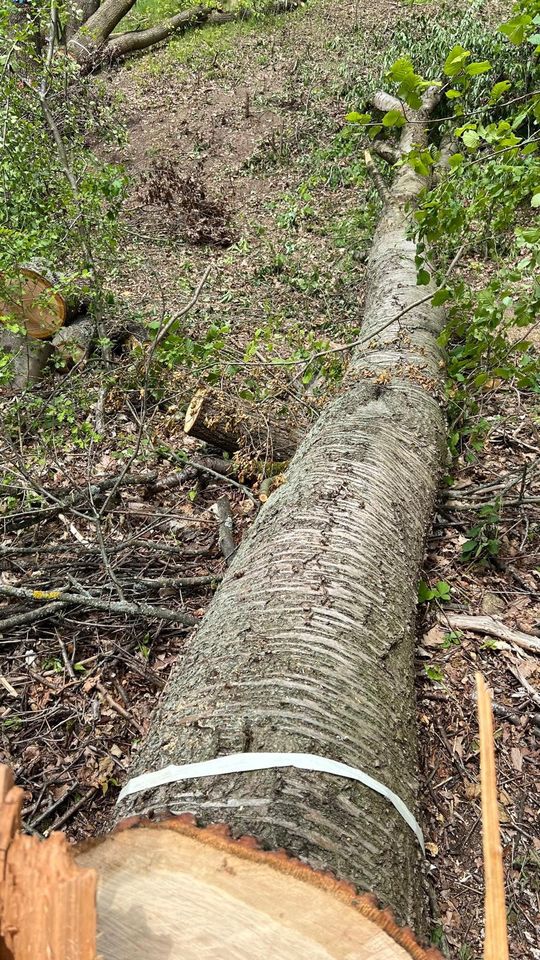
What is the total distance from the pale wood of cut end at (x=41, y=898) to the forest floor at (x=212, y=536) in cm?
161

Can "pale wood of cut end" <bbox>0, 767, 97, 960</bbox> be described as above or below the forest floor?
below

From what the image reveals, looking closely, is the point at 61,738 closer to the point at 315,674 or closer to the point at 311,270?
the point at 315,674

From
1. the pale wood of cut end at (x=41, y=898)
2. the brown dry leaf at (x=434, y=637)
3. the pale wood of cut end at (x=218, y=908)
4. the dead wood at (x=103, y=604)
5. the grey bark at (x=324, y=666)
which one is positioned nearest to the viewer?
the pale wood of cut end at (x=41, y=898)

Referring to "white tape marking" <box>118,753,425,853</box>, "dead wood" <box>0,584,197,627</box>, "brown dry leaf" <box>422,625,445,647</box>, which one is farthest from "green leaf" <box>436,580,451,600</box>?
"white tape marking" <box>118,753,425,853</box>

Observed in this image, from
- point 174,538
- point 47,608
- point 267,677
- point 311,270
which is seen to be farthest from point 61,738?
point 311,270

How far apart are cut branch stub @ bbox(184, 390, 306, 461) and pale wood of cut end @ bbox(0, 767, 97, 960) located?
3018 millimetres

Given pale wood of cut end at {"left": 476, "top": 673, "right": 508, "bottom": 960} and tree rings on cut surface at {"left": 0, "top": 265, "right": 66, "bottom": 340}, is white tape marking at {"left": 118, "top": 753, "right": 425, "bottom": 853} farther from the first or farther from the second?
tree rings on cut surface at {"left": 0, "top": 265, "right": 66, "bottom": 340}

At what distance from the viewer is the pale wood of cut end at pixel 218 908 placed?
31.4 inches

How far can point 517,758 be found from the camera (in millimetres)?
2254

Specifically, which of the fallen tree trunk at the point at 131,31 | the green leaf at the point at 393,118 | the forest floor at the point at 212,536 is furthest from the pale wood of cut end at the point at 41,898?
the fallen tree trunk at the point at 131,31

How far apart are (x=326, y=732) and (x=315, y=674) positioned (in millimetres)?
168

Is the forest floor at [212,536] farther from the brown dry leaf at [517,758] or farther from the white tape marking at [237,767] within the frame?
the white tape marking at [237,767]

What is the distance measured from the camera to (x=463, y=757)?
7.48 ft

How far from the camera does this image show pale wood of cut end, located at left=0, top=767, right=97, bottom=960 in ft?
2.17
